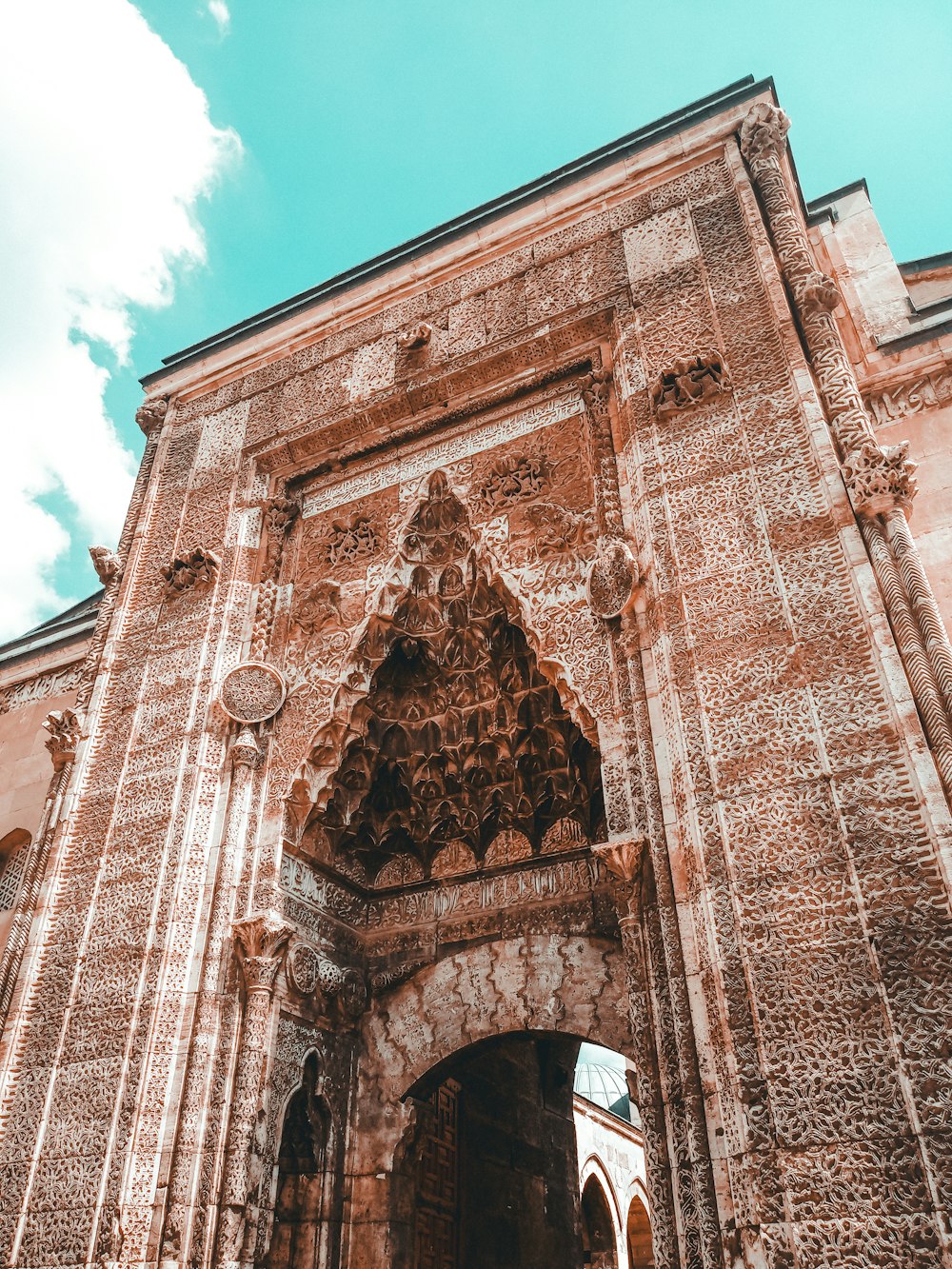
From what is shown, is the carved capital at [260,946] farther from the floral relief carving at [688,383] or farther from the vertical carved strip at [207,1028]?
the floral relief carving at [688,383]

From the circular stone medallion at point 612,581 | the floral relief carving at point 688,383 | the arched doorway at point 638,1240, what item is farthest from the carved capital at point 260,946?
the arched doorway at point 638,1240

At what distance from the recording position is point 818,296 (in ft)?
16.3

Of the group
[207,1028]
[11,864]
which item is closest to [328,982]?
[207,1028]

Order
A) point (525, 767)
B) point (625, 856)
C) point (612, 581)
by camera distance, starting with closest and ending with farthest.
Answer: point (625, 856), point (612, 581), point (525, 767)

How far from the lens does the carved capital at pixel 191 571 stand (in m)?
6.40

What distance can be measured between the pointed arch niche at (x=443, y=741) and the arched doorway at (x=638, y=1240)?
37.9ft

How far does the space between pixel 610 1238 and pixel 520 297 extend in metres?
12.5

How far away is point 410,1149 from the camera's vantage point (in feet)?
17.8

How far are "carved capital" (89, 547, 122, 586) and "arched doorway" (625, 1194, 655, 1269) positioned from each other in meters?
12.8

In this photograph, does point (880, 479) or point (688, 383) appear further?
point (688, 383)

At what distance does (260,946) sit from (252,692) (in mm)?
1499

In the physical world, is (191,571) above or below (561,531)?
above

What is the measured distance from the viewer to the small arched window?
23.5ft

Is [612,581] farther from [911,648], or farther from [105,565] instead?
[105,565]
